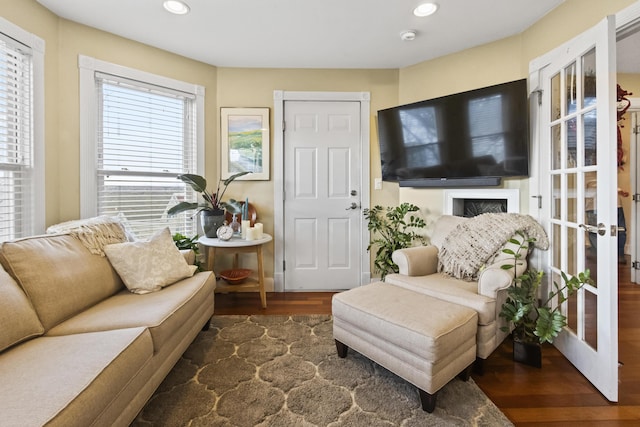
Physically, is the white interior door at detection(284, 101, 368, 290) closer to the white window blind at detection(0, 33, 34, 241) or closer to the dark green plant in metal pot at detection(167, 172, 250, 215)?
the dark green plant in metal pot at detection(167, 172, 250, 215)

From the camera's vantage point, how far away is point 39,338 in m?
1.27

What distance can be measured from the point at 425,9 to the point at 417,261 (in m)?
1.80

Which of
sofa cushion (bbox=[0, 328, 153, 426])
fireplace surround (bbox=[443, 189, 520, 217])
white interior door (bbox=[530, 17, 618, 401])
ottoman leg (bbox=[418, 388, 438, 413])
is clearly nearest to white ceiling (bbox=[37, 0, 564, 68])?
white interior door (bbox=[530, 17, 618, 401])

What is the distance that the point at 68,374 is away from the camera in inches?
39.2

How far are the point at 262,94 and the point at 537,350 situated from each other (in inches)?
123

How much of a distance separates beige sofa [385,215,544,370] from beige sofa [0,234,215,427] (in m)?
1.45

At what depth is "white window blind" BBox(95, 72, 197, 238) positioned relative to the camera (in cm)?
246

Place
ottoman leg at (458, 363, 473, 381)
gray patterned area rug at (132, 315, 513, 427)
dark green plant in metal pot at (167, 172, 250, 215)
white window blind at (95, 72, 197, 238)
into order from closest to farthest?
gray patterned area rug at (132, 315, 513, 427)
ottoman leg at (458, 363, 473, 381)
white window blind at (95, 72, 197, 238)
dark green plant in metal pot at (167, 172, 250, 215)

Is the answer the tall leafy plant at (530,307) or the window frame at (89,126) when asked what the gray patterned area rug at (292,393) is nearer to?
the tall leafy plant at (530,307)

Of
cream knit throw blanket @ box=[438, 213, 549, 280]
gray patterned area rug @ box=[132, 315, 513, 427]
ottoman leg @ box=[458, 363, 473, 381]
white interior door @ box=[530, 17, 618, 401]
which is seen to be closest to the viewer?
gray patterned area rug @ box=[132, 315, 513, 427]

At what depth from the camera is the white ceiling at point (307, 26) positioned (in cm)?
204

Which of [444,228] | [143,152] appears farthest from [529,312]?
[143,152]

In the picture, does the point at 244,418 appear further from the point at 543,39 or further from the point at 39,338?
the point at 543,39

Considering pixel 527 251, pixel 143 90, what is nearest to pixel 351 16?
pixel 143 90
